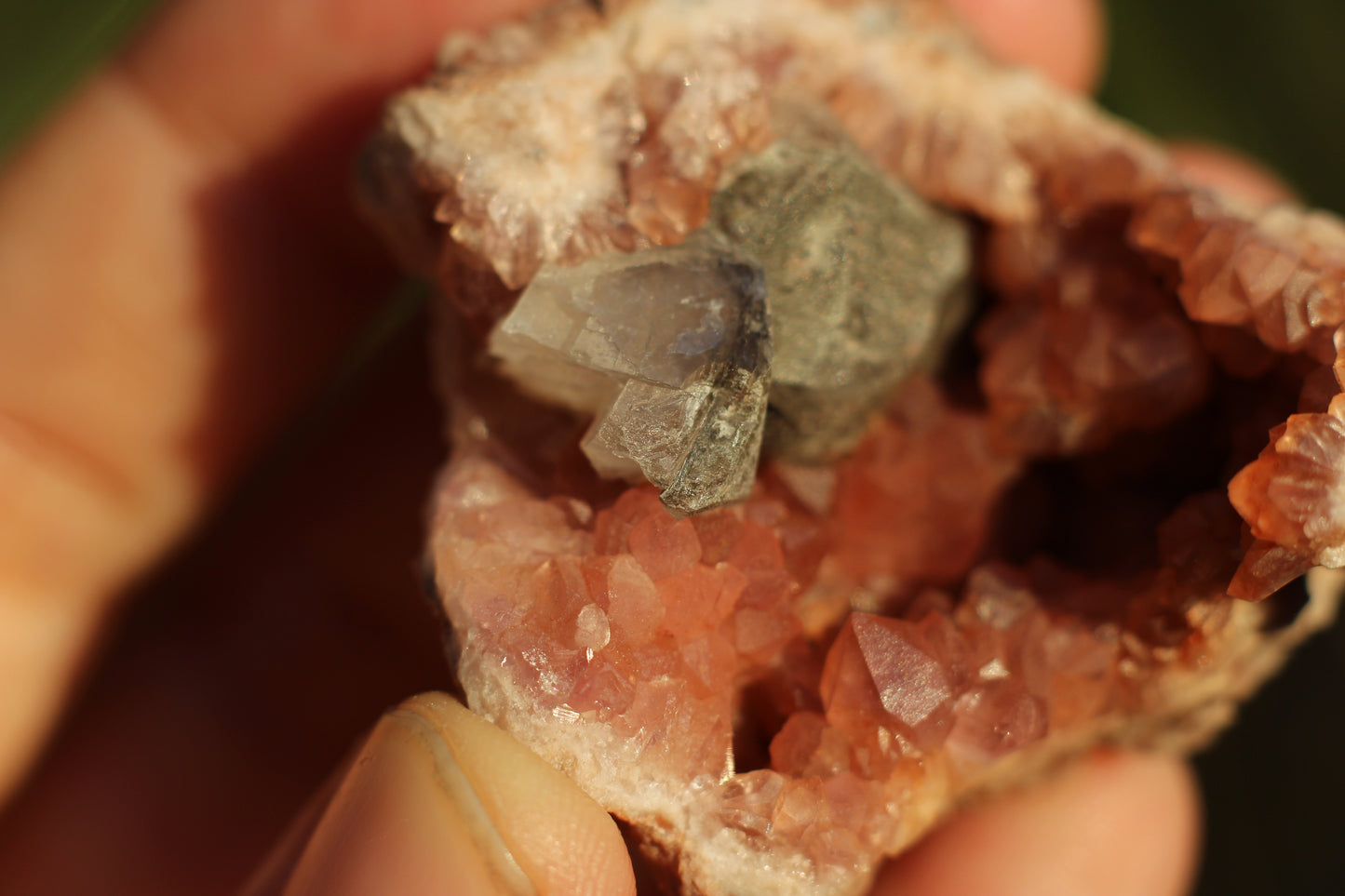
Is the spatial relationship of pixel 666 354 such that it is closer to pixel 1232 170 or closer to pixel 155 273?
pixel 155 273

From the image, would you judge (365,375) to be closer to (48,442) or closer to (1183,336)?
(48,442)

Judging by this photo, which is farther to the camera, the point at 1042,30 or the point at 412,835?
the point at 1042,30

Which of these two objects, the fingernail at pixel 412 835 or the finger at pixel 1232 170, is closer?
the fingernail at pixel 412 835

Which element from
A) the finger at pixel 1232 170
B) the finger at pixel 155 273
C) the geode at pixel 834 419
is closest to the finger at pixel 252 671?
the finger at pixel 155 273

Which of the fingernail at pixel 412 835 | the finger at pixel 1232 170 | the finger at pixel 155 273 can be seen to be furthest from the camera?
the finger at pixel 1232 170

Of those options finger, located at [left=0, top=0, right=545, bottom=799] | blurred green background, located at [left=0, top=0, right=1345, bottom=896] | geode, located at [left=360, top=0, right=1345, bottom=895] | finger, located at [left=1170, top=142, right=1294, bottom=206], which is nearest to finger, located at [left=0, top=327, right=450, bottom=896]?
finger, located at [left=0, top=0, right=545, bottom=799]

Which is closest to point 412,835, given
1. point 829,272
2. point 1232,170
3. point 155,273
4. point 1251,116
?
point 829,272

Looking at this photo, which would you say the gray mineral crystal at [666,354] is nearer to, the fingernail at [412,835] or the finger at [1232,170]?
the fingernail at [412,835]

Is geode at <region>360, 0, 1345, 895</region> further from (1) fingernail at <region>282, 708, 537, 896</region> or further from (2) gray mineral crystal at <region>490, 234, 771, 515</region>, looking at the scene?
(1) fingernail at <region>282, 708, 537, 896</region>
